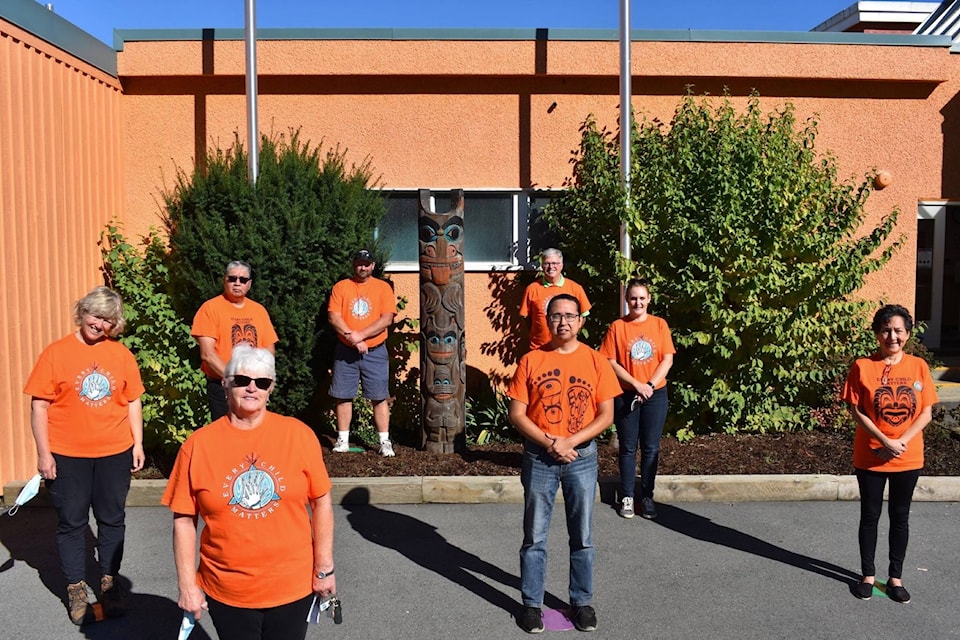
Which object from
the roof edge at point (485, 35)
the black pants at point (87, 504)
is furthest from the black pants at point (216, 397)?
the roof edge at point (485, 35)

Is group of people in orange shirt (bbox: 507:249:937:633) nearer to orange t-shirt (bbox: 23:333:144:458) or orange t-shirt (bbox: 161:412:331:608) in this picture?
orange t-shirt (bbox: 161:412:331:608)

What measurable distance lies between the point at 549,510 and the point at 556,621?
2.00 ft

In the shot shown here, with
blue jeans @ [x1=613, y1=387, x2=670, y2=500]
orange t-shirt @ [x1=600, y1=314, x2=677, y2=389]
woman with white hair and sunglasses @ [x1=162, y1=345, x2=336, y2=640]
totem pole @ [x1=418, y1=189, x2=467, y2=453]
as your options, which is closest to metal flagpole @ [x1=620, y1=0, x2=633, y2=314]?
totem pole @ [x1=418, y1=189, x2=467, y2=453]

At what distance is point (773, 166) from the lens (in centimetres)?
788

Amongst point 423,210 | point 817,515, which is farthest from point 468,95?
point 817,515

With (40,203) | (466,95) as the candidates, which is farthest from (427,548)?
(466,95)

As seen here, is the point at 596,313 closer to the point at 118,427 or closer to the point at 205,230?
the point at 205,230

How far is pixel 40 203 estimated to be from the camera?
23.9 feet

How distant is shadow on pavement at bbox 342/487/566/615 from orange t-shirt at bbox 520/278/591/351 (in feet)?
6.95

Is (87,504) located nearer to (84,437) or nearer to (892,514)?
(84,437)

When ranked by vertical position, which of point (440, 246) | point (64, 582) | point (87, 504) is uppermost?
point (440, 246)

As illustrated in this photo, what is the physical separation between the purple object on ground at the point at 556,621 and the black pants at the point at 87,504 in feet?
7.76

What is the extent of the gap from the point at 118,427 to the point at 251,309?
76.7 inches

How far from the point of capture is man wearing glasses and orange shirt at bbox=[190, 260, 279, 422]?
6.17 metres
